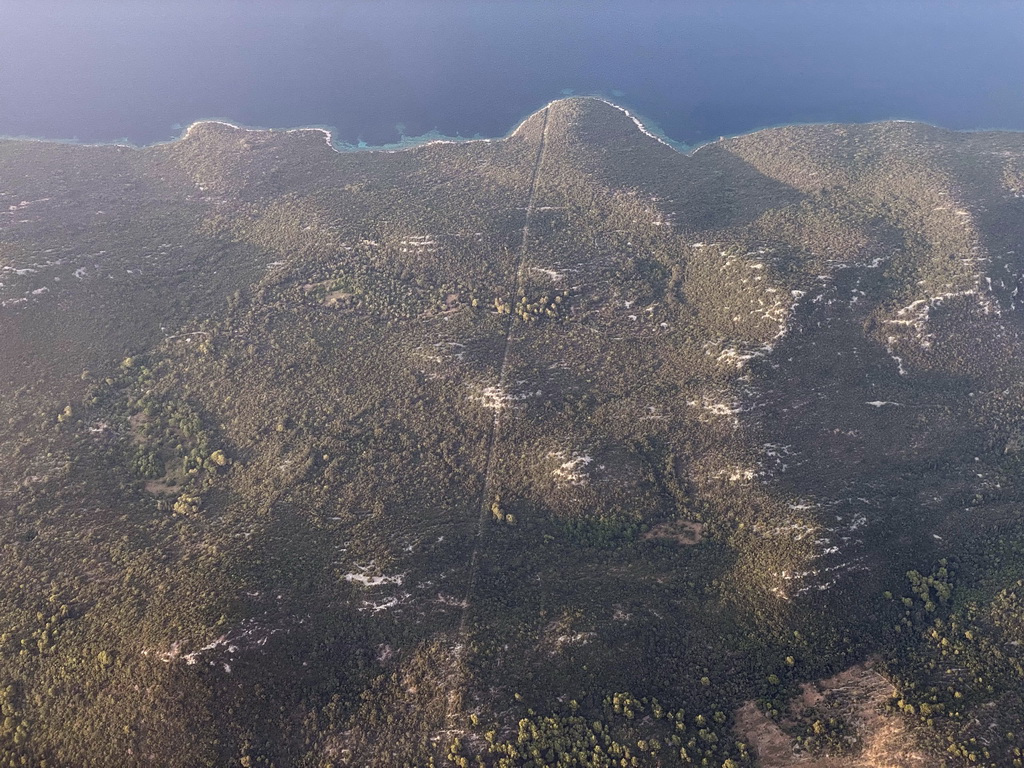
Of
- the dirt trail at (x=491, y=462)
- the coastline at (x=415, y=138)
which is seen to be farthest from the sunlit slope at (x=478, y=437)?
the coastline at (x=415, y=138)

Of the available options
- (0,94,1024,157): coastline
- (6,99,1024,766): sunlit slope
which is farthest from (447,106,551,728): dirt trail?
(0,94,1024,157): coastline

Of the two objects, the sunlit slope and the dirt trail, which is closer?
the sunlit slope

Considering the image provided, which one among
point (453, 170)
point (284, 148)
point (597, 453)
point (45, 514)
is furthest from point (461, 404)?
point (284, 148)

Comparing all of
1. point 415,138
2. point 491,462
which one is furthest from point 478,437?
point 415,138

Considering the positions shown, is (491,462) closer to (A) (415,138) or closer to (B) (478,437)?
(B) (478,437)

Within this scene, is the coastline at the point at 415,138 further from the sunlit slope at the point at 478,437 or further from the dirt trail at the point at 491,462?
the dirt trail at the point at 491,462

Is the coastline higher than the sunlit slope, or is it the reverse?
the coastline

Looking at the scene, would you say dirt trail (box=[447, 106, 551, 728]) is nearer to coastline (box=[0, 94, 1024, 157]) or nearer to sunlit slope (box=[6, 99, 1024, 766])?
sunlit slope (box=[6, 99, 1024, 766])

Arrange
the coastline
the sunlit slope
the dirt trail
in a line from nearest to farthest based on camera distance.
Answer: the sunlit slope, the dirt trail, the coastline
